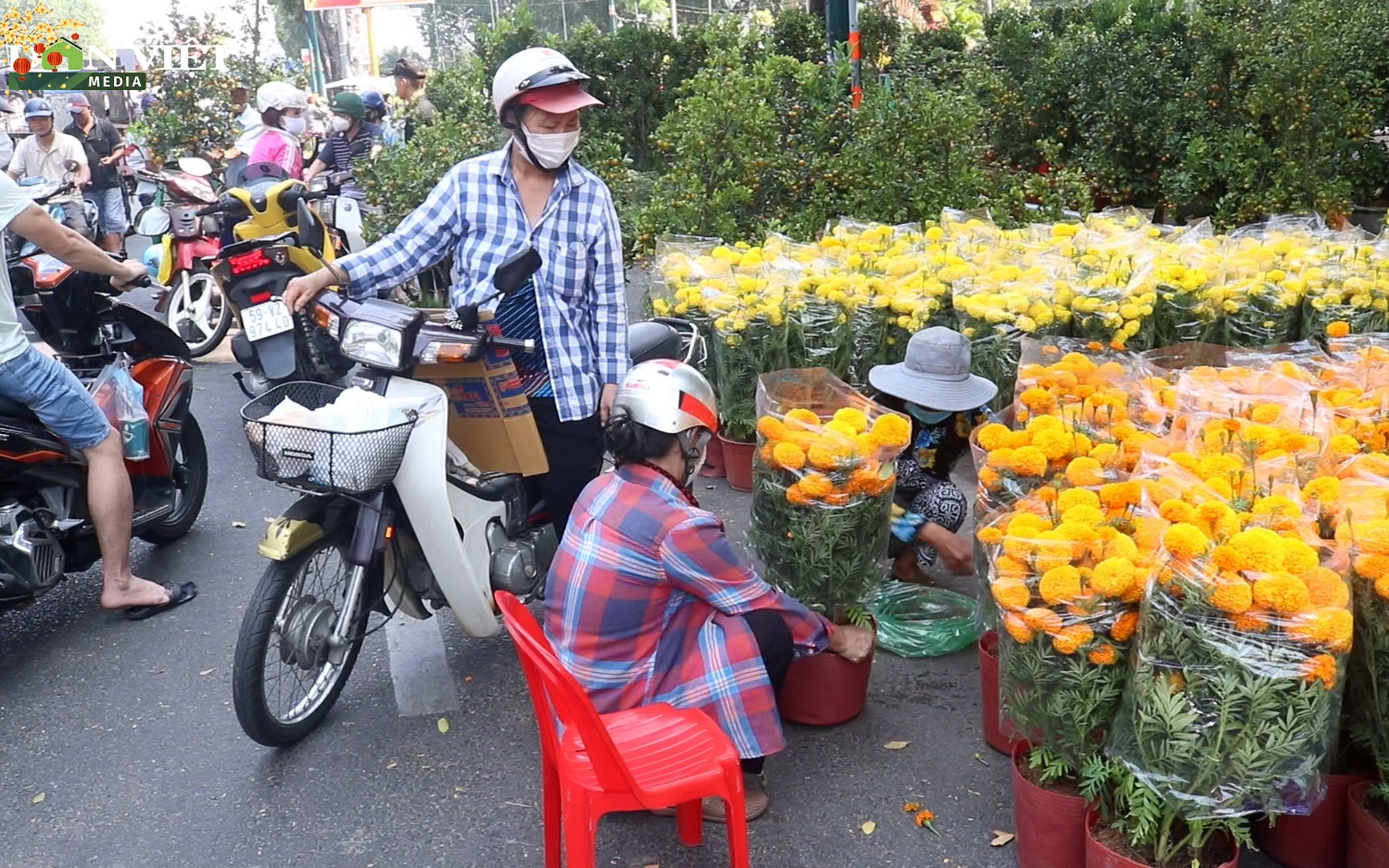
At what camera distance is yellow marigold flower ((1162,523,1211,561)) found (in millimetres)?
2277

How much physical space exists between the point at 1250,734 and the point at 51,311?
14.6ft

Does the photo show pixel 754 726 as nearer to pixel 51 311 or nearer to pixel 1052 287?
pixel 1052 287

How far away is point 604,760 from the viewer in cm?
234

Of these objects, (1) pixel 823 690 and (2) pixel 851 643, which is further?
(1) pixel 823 690

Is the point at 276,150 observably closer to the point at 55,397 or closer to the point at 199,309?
the point at 199,309

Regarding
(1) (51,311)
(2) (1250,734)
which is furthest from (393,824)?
(1) (51,311)

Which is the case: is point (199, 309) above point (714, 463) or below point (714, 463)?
above

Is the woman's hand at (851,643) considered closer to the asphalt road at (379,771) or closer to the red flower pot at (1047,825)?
the asphalt road at (379,771)

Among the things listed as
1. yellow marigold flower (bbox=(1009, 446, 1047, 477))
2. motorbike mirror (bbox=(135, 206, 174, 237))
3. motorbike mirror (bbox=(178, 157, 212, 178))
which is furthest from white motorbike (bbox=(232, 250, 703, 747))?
motorbike mirror (bbox=(178, 157, 212, 178))

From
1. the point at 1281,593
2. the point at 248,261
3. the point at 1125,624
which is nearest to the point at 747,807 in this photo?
the point at 1125,624

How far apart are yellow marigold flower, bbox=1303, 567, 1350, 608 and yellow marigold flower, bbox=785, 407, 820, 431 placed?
1302mm

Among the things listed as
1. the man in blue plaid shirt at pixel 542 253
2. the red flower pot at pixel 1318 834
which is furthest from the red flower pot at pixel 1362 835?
the man in blue plaid shirt at pixel 542 253

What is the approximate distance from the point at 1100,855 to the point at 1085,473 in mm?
909

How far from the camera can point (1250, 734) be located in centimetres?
223
